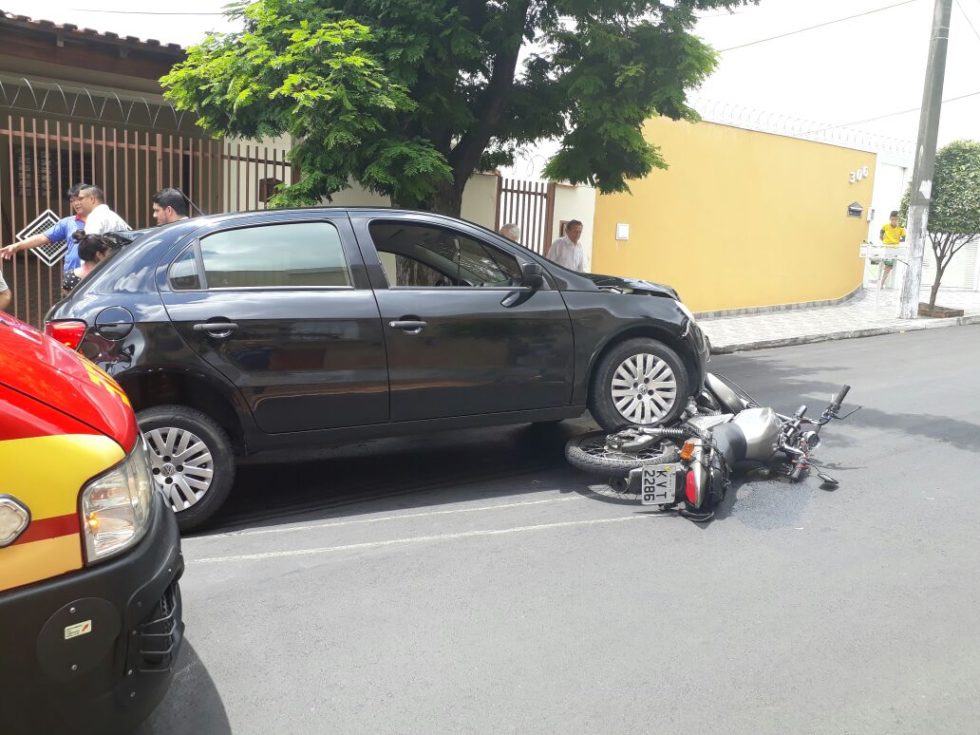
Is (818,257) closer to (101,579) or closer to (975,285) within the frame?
(975,285)

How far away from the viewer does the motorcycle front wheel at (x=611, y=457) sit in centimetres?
540

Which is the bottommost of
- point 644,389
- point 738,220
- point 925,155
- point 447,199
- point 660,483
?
point 660,483

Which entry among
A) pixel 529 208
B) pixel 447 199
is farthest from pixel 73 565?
pixel 529 208

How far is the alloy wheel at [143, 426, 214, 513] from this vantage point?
4766 millimetres

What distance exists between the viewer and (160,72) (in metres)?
10.7

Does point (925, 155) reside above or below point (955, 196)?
above

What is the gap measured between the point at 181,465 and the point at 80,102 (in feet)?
33.2

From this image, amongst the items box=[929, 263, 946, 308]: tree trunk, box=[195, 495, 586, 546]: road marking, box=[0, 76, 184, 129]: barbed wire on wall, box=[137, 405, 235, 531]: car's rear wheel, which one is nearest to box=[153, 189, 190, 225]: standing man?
box=[137, 405, 235, 531]: car's rear wheel

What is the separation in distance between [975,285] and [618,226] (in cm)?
1494

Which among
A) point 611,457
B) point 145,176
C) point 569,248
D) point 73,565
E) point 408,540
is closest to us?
point 73,565

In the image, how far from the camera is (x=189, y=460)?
484 cm

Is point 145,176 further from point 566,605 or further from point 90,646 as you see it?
point 90,646

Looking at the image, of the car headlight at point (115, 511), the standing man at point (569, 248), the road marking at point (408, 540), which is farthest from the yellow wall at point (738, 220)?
the car headlight at point (115, 511)

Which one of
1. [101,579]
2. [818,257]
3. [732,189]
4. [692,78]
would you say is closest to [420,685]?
[101,579]
